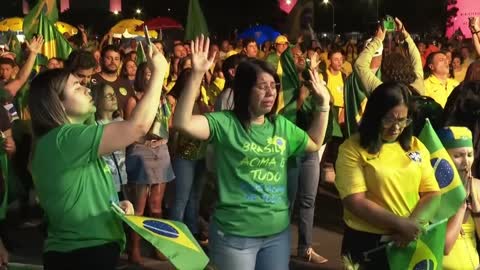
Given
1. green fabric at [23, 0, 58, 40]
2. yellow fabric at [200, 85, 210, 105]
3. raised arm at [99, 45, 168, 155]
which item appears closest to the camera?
raised arm at [99, 45, 168, 155]

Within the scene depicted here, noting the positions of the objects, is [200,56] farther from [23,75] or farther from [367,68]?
[23,75]

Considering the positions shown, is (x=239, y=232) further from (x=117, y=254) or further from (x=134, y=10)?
(x=134, y=10)

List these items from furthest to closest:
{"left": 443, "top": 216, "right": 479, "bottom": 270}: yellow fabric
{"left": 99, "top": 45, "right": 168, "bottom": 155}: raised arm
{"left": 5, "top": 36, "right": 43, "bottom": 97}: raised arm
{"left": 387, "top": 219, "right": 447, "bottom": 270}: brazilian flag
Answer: {"left": 5, "top": 36, "right": 43, "bottom": 97}: raised arm < {"left": 443, "top": 216, "right": 479, "bottom": 270}: yellow fabric < {"left": 387, "top": 219, "right": 447, "bottom": 270}: brazilian flag < {"left": 99, "top": 45, "right": 168, "bottom": 155}: raised arm

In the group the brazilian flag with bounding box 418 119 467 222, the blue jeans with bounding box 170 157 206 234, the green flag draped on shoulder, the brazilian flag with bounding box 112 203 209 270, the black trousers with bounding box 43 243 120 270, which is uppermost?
the brazilian flag with bounding box 418 119 467 222

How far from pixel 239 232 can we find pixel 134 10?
5102 centimetres

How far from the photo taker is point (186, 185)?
657 centimetres

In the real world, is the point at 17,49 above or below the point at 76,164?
below

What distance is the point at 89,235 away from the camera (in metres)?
3.17

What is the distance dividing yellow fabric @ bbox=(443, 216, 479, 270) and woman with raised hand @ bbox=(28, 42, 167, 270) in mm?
1679

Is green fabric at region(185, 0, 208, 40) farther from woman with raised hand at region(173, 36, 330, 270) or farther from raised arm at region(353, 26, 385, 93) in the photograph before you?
woman with raised hand at region(173, 36, 330, 270)

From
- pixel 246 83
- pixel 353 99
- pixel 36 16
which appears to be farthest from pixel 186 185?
pixel 36 16

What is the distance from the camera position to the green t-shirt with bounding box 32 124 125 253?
3.08m

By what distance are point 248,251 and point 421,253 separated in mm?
846

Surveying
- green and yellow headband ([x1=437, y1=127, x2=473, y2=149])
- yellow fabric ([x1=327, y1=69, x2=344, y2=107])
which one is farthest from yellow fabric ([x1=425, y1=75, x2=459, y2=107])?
green and yellow headband ([x1=437, y1=127, x2=473, y2=149])
